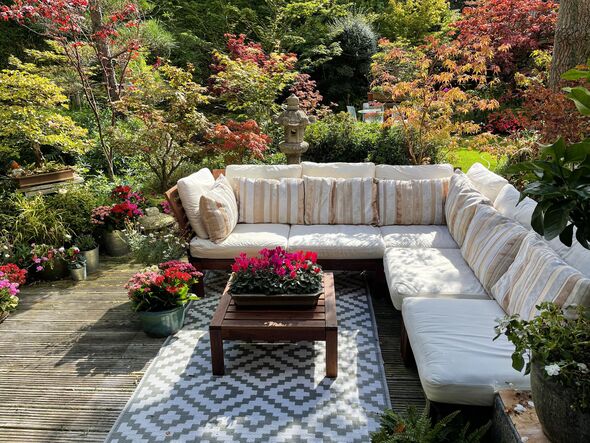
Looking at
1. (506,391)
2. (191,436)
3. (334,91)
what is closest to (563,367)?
(506,391)

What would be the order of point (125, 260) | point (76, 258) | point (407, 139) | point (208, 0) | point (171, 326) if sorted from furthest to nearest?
point (208, 0) → point (407, 139) → point (125, 260) → point (76, 258) → point (171, 326)

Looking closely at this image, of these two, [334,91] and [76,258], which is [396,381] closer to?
[76,258]

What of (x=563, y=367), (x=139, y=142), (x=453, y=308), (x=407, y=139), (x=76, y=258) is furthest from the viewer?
(x=407, y=139)

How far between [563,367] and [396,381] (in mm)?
1337

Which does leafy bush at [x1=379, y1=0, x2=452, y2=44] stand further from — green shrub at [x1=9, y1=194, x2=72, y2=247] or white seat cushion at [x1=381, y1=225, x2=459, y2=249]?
green shrub at [x1=9, y1=194, x2=72, y2=247]

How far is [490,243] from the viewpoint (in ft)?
9.41

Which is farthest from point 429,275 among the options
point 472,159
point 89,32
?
point 89,32

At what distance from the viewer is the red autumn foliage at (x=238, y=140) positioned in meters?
5.40

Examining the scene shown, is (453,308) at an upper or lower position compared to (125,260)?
upper

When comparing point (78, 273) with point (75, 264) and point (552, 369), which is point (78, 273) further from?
point (552, 369)

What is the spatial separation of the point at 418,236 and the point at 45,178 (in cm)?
393

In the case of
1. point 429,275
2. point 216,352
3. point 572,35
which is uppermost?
point 572,35

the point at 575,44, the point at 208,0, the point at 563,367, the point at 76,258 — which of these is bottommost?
the point at 76,258

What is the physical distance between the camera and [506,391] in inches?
75.7
